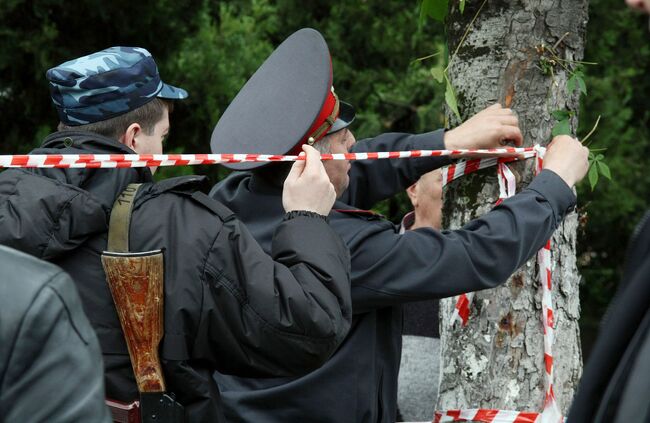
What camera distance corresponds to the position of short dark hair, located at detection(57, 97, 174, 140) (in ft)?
8.40

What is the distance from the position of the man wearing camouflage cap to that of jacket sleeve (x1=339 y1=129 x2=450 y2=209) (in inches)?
39.6

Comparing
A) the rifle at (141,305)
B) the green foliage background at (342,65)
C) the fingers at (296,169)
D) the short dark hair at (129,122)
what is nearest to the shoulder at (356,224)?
the fingers at (296,169)

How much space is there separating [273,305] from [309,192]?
0.38 m

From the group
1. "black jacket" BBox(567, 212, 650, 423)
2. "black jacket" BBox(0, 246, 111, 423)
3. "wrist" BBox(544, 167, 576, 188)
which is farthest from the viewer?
"wrist" BBox(544, 167, 576, 188)

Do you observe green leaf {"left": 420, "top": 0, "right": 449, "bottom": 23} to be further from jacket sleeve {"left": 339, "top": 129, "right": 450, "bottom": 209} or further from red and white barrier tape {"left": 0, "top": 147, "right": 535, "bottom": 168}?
red and white barrier tape {"left": 0, "top": 147, "right": 535, "bottom": 168}

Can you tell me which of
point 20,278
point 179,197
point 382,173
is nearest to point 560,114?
point 382,173

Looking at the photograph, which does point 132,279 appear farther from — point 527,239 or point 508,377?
point 508,377

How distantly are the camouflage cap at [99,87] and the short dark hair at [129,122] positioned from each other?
13 mm

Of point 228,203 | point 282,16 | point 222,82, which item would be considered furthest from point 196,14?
point 228,203

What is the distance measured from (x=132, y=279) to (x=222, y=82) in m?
4.82

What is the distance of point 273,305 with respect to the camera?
7.45ft

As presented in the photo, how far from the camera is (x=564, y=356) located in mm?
3301

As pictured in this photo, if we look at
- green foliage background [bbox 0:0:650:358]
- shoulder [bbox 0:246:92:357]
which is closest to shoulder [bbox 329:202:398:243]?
shoulder [bbox 0:246:92:357]

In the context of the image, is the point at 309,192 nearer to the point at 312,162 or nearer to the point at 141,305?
the point at 312,162
